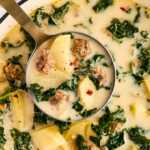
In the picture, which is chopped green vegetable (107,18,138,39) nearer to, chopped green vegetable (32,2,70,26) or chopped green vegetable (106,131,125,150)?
chopped green vegetable (32,2,70,26)

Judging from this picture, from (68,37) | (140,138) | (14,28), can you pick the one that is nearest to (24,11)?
(14,28)

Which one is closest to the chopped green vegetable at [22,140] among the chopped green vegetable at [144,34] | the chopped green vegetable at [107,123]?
the chopped green vegetable at [107,123]

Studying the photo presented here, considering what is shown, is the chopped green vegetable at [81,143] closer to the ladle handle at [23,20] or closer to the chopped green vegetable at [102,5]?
the ladle handle at [23,20]

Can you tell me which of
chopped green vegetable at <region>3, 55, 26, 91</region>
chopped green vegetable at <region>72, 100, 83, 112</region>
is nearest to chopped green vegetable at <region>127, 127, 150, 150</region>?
chopped green vegetable at <region>72, 100, 83, 112</region>

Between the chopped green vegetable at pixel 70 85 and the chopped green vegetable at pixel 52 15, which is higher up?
the chopped green vegetable at pixel 52 15

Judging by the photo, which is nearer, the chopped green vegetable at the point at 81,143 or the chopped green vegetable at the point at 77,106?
the chopped green vegetable at the point at 77,106

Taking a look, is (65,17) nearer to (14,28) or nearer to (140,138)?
(14,28)

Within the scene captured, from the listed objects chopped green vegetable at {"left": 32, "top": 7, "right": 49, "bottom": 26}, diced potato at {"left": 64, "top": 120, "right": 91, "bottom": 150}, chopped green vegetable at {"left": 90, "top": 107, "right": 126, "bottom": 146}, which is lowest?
chopped green vegetable at {"left": 90, "top": 107, "right": 126, "bottom": 146}

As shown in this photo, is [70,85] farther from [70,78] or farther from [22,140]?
[22,140]
